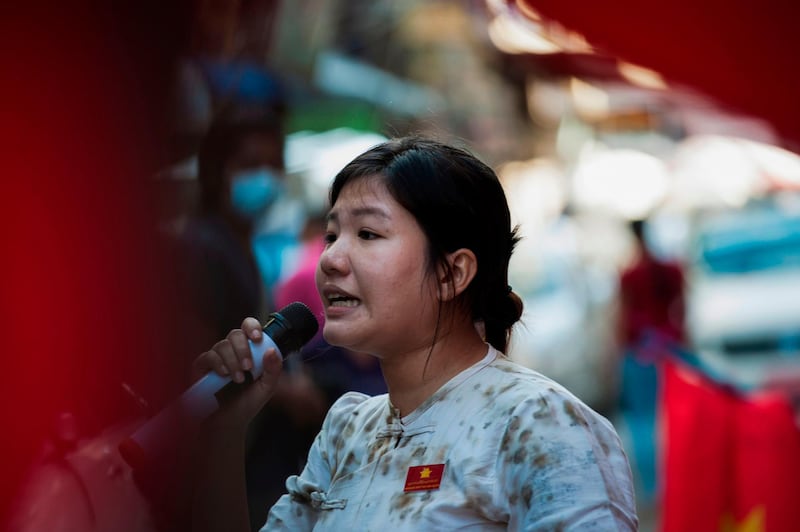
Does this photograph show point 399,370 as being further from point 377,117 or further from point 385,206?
point 377,117

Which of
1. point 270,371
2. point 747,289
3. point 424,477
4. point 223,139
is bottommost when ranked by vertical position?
point 747,289

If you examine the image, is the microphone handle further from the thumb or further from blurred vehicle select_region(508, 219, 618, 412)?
blurred vehicle select_region(508, 219, 618, 412)

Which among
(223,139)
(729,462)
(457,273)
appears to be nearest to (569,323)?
(729,462)

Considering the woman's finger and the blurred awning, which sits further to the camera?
the blurred awning

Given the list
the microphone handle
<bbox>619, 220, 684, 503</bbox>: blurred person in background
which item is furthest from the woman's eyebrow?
<bbox>619, 220, 684, 503</bbox>: blurred person in background

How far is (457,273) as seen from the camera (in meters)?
1.73

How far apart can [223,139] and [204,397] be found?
1.51 metres

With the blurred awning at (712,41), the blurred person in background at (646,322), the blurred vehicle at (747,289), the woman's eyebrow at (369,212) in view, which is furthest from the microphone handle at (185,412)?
the blurred vehicle at (747,289)

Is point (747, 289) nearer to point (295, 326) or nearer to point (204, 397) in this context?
point (295, 326)

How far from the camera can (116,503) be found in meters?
1.63

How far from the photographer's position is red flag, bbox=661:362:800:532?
11.7ft

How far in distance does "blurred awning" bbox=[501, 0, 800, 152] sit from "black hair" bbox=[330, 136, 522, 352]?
787 millimetres

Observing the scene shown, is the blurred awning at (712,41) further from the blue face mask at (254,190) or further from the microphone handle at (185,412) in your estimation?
the microphone handle at (185,412)

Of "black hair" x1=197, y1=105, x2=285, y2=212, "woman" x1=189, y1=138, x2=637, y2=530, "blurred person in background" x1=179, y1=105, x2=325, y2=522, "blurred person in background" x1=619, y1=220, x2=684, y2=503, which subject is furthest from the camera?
"blurred person in background" x1=619, y1=220, x2=684, y2=503
